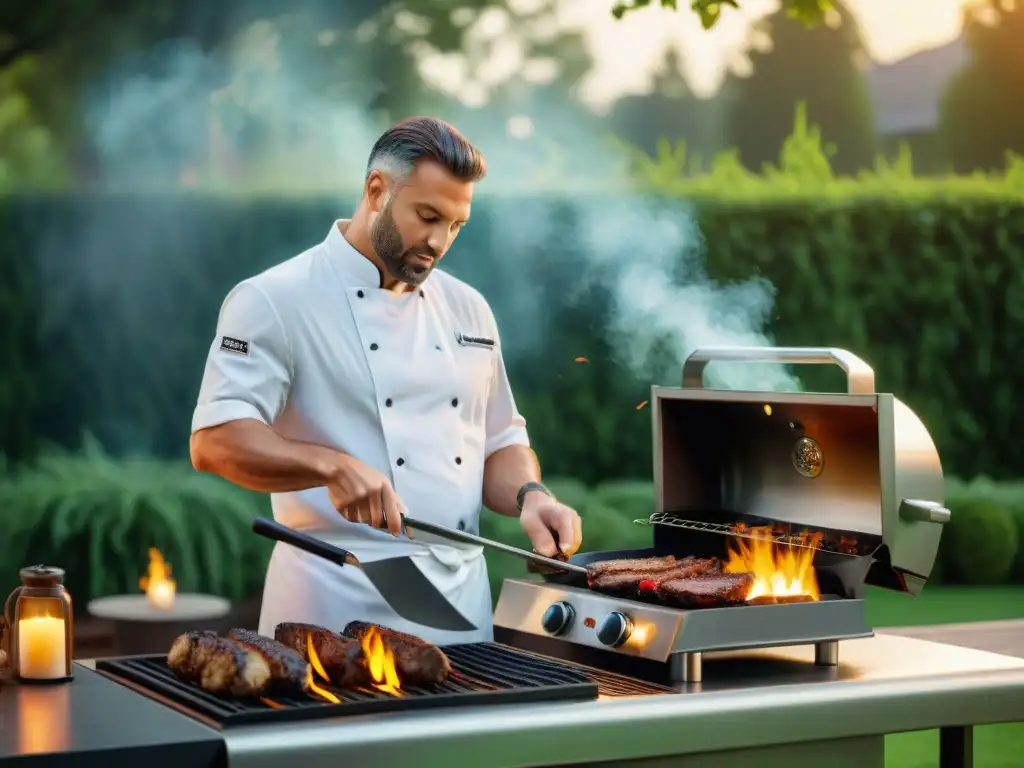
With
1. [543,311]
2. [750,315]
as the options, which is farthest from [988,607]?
[543,311]

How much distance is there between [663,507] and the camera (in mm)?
3256

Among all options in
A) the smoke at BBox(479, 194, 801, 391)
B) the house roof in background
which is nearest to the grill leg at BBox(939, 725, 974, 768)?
the smoke at BBox(479, 194, 801, 391)

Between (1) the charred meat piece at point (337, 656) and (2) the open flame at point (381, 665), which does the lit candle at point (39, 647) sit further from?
(2) the open flame at point (381, 665)

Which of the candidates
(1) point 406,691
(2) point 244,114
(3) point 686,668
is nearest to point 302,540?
(1) point 406,691

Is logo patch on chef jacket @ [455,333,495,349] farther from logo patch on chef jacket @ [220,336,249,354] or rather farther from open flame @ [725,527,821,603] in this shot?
open flame @ [725,527,821,603]

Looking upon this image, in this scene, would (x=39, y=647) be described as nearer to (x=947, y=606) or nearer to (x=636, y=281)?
(x=636, y=281)

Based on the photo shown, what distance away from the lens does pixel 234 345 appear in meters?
2.91

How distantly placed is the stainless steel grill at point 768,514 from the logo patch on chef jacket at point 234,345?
0.68m

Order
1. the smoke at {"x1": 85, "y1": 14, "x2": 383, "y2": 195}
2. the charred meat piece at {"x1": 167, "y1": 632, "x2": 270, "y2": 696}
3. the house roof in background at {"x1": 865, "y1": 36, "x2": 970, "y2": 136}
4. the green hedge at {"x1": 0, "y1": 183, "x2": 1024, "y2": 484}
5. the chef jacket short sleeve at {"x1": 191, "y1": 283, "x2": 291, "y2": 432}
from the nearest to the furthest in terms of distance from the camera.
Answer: the charred meat piece at {"x1": 167, "y1": 632, "x2": 270, "y2": 696} < the chef jacket short sleeve at {"x1": 191, "y1": 283, "x2": 291, "y2": 432} < the green hedge at {"x1": 0, "y1": 183, "x2": 1024, "y2": 484} < the smoke at {"x1": 85, "y1": 14, "x2": 383, "y2": 195} < the house roof in background at {"x1": 865, "y1": 36, "x2": 970, "y2": 136}

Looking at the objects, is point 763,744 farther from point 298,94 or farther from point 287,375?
point 298,94

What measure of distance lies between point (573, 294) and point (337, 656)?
18.6 ft

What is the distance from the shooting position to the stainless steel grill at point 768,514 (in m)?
2.61

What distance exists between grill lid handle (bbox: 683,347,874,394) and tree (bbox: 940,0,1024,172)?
20.8ft

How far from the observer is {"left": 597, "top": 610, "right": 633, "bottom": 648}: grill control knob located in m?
2.60
